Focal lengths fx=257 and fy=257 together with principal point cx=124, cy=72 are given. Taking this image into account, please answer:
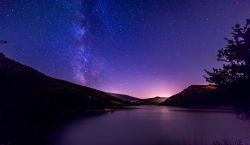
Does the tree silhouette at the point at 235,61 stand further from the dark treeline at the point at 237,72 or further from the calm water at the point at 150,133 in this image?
the calm water at the point at 150,133

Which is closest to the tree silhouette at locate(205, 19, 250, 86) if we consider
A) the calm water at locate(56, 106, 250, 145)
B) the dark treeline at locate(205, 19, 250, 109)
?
the dark treeline at locate(205, 19, 250, 109)

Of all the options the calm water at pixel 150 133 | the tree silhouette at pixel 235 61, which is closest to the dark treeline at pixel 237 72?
the tree silhouette at pixel 235 61

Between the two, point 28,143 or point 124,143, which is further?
point 124,143

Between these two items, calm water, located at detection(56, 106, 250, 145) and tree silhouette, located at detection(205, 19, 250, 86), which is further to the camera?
calm water, located at detection(56, 106, 250, 145)

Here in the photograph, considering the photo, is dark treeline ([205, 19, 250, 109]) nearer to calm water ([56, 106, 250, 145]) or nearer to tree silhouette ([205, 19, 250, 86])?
tree silhouette ([205, 19, 250, 86])

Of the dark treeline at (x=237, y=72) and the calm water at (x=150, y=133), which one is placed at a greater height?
the dark treeline at (x=237, y=72)

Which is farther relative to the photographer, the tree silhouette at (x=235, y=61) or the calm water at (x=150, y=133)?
the calm water at (x=150, y=133)

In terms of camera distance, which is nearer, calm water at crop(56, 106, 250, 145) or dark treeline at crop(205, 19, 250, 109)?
dark treeline at crop(205, 19, 250, 109)

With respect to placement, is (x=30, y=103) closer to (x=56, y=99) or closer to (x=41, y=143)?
(x=41, y=143)

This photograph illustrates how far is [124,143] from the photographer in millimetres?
45469

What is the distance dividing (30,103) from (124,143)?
1435 inches

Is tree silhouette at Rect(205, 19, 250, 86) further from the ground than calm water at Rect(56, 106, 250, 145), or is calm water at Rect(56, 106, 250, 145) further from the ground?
tree silhouette at Rect(205, 19, 250, 86)

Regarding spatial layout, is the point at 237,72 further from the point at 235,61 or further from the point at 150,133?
the point at 150,133

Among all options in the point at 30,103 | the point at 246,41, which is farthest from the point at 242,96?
the point at 30,103
